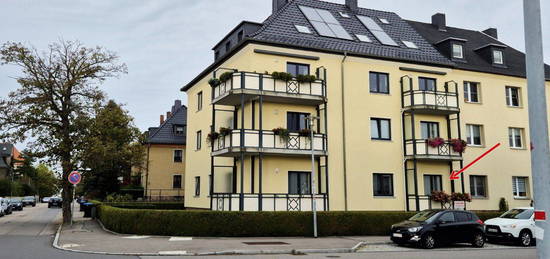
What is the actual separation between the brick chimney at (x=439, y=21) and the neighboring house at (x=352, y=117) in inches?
185

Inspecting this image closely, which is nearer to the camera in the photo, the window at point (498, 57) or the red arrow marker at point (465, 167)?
the red arrow marker at point (465, 167)

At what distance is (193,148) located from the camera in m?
28.8

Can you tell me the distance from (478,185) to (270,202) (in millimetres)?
12797

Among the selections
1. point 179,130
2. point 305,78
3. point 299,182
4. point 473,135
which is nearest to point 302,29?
point 305,78

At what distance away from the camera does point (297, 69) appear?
22719mm

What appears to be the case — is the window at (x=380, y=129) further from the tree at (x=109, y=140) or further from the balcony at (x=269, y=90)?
the tree at (x=109, y=140)

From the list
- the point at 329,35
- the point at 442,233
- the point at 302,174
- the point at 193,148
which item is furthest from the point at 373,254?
the point at 193,148

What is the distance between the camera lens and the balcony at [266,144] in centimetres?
2000

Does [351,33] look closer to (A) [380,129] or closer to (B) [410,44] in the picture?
(B) [410,44]

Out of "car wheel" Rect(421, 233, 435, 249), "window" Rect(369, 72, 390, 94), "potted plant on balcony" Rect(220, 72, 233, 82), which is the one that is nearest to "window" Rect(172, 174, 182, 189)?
"potted plant on balcony" Rect(220, 72, 233, 82)

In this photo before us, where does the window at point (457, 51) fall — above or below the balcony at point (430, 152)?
above

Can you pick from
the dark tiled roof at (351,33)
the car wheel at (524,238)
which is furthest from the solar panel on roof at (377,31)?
the car wheel at (524,238)

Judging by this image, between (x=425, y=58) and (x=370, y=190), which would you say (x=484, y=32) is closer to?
(x=425, y=58)

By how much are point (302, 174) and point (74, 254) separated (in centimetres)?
1141
